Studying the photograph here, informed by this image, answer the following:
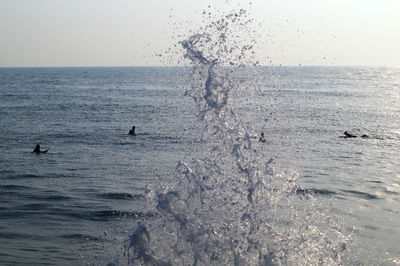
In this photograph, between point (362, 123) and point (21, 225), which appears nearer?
point (21, 225)

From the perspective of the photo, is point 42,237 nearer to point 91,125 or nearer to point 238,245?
point 238,245

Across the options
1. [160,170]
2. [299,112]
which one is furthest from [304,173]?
[299,112]

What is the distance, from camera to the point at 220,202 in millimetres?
10883

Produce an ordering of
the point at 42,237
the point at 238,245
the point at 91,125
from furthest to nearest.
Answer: the point at 91,125, the point at 42,237, the point at 238,245

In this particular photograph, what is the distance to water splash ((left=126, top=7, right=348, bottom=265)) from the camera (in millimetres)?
10352

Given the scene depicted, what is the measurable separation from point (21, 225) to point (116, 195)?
159 inches

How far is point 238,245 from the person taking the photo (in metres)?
10.6

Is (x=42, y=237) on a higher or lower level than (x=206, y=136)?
lower

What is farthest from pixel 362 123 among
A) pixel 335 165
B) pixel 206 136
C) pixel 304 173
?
pixel 206 136

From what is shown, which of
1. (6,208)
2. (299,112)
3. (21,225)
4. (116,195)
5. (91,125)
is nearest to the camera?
(21,225)

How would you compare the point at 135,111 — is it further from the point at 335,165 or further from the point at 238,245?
the point at 238,245

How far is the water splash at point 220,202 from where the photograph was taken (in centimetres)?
1035

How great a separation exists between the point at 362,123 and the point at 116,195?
1189 inches

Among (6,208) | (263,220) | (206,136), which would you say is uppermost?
(206,136)
